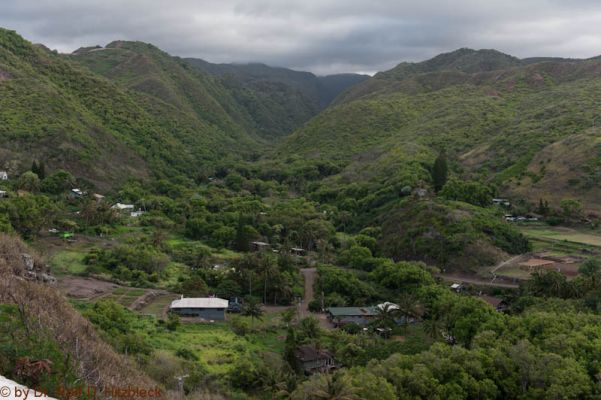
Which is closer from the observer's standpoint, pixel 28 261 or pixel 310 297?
pixel 28 261

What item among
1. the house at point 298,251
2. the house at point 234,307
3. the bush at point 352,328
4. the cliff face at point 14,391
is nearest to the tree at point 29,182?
the house at point 298,251

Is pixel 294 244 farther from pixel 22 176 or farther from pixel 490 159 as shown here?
pixel 490 159

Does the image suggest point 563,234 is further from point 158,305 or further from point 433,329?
point 158,305

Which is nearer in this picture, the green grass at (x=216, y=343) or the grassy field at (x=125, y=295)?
the green grass at (x=216, y=343)

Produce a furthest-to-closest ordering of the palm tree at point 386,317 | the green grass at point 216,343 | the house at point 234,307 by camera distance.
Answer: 1. the house at point 234,307
2. the palm tree at point 386,317
3. the green grass at point 216,343

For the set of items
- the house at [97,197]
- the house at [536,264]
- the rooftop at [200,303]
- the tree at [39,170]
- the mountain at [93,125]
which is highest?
the mountain at [93,125]

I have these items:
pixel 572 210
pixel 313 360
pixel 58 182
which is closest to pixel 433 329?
pixel 313 360

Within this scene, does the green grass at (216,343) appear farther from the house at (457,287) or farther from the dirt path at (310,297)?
the house at (457,287)

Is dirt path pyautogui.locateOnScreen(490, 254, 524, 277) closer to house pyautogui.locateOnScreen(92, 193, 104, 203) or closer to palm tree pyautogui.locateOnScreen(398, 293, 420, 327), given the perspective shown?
palm tree pyautogui.locateOnScreen(398, 293, 420, 327)
